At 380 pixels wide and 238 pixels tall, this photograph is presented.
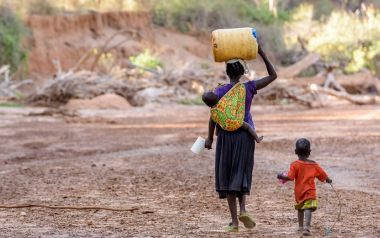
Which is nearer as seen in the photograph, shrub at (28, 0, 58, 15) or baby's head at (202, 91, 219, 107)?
baby's head at (202, 91, 219, 107)

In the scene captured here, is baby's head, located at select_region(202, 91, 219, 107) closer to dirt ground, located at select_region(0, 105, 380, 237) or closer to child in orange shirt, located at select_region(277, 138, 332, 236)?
child in orange shirt, located at select_region(277, 138, 332, 236)

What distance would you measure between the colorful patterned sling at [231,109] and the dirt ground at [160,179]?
2.92ft

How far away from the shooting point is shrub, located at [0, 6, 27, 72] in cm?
3953

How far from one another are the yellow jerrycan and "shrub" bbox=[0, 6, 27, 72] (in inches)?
1322

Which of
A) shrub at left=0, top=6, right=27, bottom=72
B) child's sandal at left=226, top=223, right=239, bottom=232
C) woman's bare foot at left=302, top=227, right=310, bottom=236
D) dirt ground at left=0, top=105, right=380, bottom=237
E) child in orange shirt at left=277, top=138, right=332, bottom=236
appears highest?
shrub at left=0, top=6, right=27, bottom=72

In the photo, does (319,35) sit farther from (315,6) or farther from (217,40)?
(217,40)

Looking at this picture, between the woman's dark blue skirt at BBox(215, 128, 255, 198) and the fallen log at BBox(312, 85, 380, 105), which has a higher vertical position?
the woman's dark blue skirt at BBox(215, 128, 255, 198)

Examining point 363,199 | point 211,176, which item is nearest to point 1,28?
point 211,176

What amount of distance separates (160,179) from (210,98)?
4627 millimetres

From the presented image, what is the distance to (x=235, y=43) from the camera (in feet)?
22.6

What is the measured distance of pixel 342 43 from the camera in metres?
46.2

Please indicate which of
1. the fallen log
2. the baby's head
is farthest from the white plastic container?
the fallen log

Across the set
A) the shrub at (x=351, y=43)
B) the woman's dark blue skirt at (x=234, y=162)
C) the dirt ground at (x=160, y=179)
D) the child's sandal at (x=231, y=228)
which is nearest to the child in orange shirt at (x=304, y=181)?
the dirt ground at (x=160, y=179)

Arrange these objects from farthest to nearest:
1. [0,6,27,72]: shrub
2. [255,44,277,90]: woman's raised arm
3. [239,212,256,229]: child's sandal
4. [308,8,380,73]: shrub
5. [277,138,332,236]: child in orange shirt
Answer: [308,8,380,73]: shrub → [0,6,27,72]: shrub → [255,44,277,90]: woman's raised arm → [239,212,256,229]: child's sandal → [277,138,332,236]: child in orange shirt
